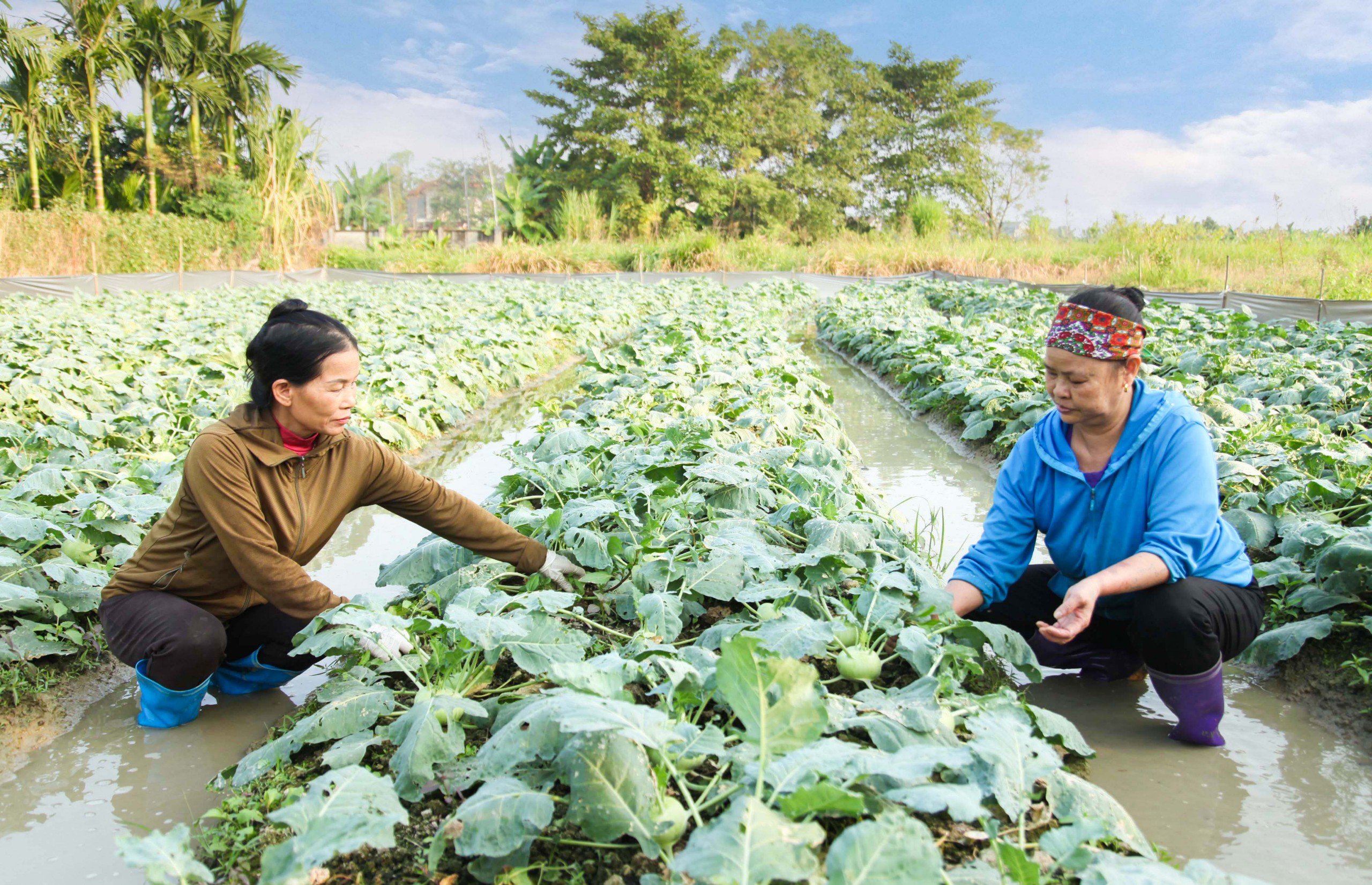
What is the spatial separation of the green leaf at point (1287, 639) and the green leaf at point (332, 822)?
2374 millimetres

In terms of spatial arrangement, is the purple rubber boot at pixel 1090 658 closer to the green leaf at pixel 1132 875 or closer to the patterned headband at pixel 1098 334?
the patterned headband at pixel 1098 334

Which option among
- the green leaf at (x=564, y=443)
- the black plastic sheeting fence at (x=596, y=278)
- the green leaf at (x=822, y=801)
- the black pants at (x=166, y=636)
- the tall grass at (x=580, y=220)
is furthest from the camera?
the tall grass at (x=580, y=220)

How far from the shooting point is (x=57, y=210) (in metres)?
19.4

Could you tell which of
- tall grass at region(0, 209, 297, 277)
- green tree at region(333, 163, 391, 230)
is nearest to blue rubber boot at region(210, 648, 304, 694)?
tall grass at region(0, 209, 297, 277)

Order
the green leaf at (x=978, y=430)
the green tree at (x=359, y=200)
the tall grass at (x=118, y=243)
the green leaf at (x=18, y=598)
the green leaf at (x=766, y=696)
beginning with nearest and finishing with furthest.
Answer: the green leaf at (x=766, y=696)
the green leaf at (x=18, y=598)
the green leaf at (x=978, y=430)
the tall grass at (x=118, y=243)
the green tree at (x=359, y=200)

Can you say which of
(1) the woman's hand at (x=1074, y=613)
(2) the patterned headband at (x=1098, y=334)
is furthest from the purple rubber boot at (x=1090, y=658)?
(2) the patterned headband at (x=1098, y=334)

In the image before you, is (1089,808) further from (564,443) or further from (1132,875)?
(564,443)

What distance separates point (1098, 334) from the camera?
211 cm

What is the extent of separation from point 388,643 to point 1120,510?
5.86 ft

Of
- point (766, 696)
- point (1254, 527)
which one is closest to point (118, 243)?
point (1254, 527)

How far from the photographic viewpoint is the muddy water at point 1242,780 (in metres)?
1.82

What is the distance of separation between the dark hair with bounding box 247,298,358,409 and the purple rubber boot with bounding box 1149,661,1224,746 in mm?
2138

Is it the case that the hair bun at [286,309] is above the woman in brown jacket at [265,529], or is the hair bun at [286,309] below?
above

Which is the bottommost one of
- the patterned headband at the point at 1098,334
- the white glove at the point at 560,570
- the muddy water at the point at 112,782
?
the muddy water at the point at 112,782
